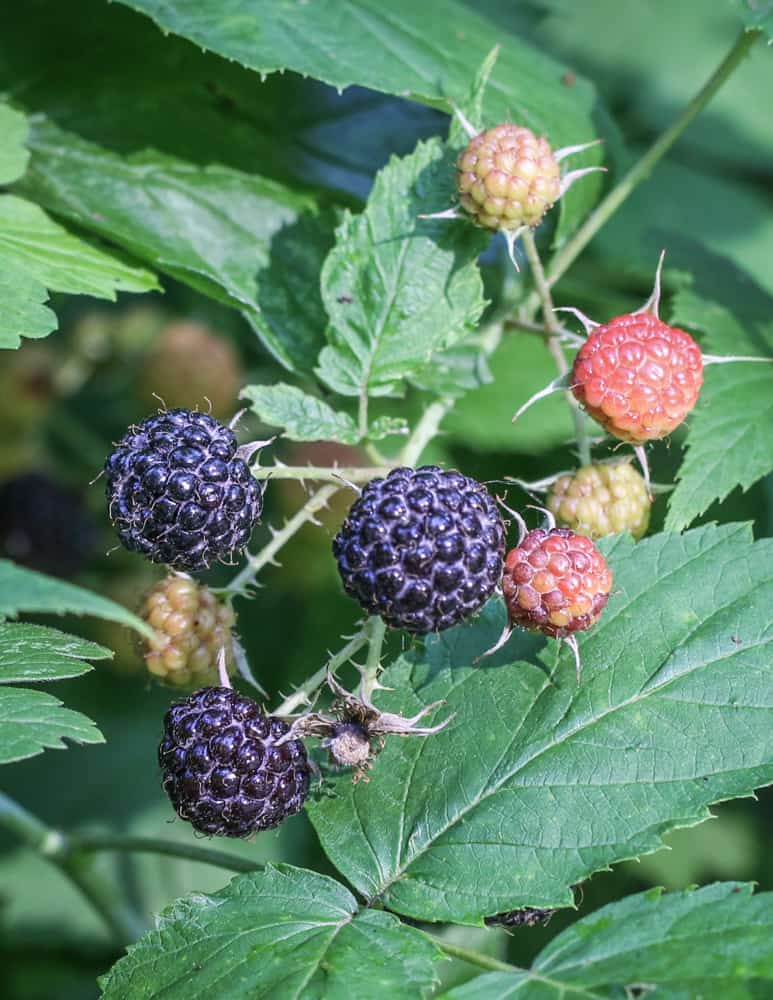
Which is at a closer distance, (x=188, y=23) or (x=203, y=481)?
(x=203, y=481)

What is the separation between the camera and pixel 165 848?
6.93 ft

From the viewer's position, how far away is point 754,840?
3.99 metres

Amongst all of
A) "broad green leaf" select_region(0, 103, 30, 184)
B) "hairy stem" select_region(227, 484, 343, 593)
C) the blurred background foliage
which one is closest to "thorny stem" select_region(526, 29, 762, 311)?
the blurred background foliage

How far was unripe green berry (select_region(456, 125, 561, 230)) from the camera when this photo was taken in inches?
79.1

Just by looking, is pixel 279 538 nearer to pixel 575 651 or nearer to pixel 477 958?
pixel 575 651

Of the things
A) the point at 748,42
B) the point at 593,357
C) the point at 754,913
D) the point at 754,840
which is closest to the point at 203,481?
the point at 593,357

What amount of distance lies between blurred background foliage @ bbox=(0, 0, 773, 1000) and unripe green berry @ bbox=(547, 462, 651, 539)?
21cm

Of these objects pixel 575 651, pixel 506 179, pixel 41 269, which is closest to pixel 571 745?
pixel 575 651

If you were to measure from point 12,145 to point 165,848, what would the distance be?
1.40 meters

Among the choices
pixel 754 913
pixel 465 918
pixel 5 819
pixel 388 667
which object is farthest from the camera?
pixel 5 819

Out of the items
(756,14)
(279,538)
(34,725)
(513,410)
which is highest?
(756,14)

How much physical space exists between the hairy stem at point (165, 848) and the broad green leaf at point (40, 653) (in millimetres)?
402

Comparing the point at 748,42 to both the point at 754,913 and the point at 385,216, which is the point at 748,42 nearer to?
the point at 385,216

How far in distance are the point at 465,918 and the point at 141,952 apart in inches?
18.9
